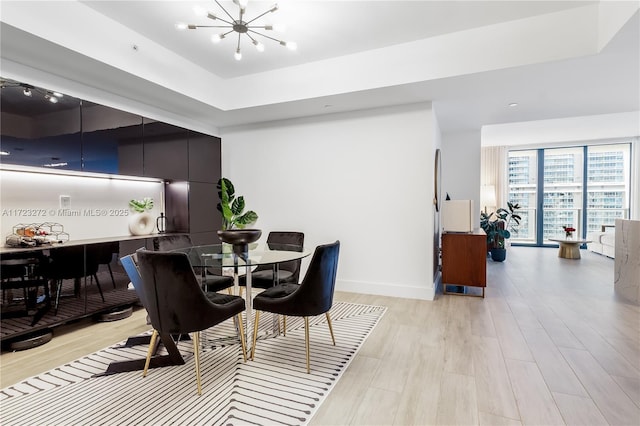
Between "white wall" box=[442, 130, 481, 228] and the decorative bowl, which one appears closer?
the decorative bowl

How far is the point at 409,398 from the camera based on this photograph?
6.42 feet

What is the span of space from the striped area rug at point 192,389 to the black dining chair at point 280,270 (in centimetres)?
56

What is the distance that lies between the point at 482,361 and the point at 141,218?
3.92 meters

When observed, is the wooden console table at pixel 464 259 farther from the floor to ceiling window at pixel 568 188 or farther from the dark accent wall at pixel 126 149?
the floor to ceiling window at pixel 568 188

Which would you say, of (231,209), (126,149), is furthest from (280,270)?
(126,149)

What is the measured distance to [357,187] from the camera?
439 centimetres

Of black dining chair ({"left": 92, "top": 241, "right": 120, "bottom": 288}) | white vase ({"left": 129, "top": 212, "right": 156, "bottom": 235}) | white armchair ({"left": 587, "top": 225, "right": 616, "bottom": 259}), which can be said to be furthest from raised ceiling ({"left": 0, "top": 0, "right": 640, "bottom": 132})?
white armchair ({"left": 587, "top": 225, "right": 616, "bottom": 259})

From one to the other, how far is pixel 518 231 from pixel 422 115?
6764 millimetres

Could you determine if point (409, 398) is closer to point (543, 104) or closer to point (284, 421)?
point (284, 421)

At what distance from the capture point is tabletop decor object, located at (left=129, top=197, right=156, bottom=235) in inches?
154

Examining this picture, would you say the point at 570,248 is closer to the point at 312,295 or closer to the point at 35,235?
the point at 312,295

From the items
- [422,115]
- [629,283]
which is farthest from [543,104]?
[629,283]

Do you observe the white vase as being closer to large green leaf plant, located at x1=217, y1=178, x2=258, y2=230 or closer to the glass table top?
large green leaf plant, located at x1=217, y1=178, x2=258, y2=230

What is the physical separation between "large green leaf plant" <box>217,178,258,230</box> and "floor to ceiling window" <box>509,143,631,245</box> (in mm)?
7664
